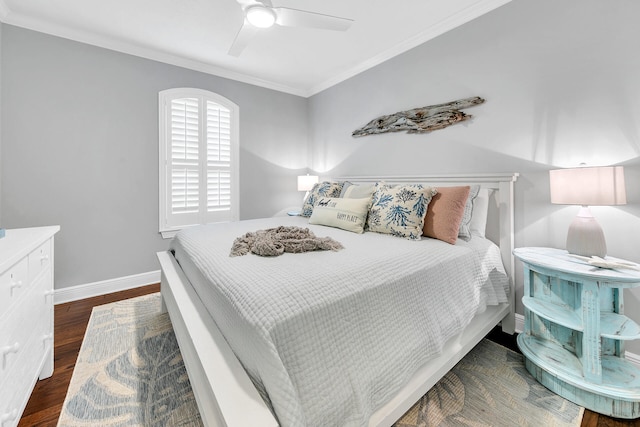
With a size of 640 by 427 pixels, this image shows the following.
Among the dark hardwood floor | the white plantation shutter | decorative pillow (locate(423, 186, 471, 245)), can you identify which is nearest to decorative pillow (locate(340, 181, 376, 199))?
decorative pillow (locate(423, 186, 471, 245))

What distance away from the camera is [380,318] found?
1109 mm

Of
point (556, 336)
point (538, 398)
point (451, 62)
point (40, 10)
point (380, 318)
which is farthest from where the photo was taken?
point (451, 62)

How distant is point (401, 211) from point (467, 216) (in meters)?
0.52

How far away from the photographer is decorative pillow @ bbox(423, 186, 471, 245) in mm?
1855

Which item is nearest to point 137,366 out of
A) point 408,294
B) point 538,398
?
point 408,294

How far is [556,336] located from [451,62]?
226 cm

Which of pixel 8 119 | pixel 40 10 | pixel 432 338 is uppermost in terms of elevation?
pixel 40 10

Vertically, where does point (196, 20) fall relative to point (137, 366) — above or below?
above

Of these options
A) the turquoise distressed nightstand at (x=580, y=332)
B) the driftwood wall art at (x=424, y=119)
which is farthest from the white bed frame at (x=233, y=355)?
the driftwood wall art at (x=424, y=119)

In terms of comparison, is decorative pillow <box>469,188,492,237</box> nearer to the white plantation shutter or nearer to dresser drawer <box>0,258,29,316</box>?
dresser drawer <box>0,258,29,316</box>

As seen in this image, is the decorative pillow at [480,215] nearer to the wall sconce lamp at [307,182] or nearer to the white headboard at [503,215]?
the white headboard at [503,215]

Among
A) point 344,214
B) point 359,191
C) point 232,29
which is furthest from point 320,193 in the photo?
point 232,29

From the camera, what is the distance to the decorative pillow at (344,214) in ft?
7.04

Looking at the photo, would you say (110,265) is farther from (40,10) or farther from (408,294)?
(408,294)
